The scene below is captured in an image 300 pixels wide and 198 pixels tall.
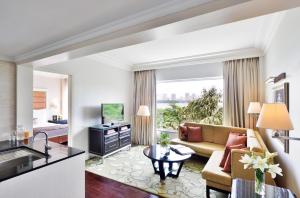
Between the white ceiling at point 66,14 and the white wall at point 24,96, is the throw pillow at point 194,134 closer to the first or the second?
the white ceiling at point 66,14

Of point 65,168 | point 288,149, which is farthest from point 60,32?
point 288,149

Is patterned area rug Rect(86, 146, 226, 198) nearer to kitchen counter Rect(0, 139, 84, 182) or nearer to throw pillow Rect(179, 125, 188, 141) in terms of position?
throw pillow Rect(179, 125, 188, 141)

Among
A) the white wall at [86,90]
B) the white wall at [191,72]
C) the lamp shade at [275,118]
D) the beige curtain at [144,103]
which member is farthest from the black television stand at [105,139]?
the lamp shade at [275,118]

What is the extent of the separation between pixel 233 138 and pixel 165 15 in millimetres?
3020

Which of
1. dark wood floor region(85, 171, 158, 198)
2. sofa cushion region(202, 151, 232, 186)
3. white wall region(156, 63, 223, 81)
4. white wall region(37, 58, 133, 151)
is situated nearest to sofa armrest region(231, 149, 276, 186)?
sofa cushion region(202, 151, 232, 186)

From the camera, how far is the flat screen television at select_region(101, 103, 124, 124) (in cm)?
434

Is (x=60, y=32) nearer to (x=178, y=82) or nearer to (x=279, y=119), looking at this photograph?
(x=279, y=119)

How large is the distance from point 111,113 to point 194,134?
2289 millimetres

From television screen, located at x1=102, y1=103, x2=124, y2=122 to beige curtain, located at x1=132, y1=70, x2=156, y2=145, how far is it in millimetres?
898

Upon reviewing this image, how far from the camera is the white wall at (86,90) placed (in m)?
3.83

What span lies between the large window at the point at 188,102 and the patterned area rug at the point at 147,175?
1.27m

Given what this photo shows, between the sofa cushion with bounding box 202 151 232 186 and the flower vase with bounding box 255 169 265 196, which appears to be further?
the sofa cushion with bounding box 202 151 232 186

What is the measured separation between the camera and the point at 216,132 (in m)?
4.16

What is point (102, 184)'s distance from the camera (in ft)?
9.59
